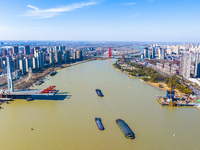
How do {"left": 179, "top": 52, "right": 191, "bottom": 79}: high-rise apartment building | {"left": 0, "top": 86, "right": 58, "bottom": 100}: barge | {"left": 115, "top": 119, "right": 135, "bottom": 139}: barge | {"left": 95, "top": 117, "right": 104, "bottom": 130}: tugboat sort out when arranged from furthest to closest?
{"left": 179, "top": 52, "right": 191, "bottom": 79}: high-rise apartment building, {"left": 0, "top": 86, "right": 58, "bottom": 100}: barge, {"left": 95, "top": 117, "right": 104, "bottom": 130}: tugboat, {"left": 115, "top": 119, "right": 135, "bottom": 139}: barge

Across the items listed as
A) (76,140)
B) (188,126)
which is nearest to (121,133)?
(76,140)

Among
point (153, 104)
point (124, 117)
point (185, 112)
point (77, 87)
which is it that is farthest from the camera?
point (77, 87)

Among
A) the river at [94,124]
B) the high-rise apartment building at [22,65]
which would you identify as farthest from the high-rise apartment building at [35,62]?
the river at [94,124]

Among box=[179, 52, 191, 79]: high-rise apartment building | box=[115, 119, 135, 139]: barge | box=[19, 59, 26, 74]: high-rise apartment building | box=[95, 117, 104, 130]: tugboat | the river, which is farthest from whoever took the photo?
box=[19, 59, 26, 74]: high-rise apartment building

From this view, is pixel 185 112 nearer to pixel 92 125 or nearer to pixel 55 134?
pixel 92 125

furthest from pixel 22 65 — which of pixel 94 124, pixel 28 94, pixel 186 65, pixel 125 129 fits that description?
pixel 186 65

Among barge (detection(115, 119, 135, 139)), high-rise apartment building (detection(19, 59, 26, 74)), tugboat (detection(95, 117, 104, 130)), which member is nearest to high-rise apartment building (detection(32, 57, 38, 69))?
high-rise apartment building (detection(19, 59, 26, 74))

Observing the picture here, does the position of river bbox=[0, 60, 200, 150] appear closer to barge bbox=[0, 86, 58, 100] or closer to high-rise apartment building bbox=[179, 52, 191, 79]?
barge bbox=[0, 86, 58, 100]

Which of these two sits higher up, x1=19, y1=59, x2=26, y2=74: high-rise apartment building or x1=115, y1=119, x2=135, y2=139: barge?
x1=19, y1=59, x2=26, y2=74: high-rise apartment building
